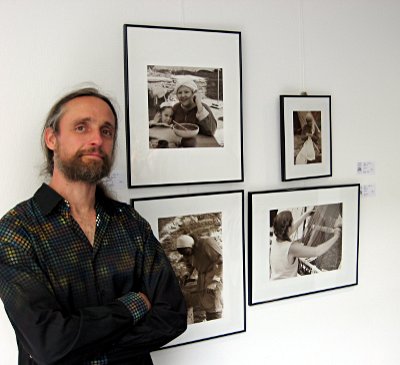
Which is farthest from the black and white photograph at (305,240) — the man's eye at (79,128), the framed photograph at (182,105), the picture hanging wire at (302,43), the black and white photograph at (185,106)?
the man's eye at (79,128)

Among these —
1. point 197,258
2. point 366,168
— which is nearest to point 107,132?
point 197,258

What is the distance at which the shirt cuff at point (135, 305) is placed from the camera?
1.26 metres

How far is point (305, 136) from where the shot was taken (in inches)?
80.9

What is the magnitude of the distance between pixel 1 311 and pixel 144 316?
0.57 meters

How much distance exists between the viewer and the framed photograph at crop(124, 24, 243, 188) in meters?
1.68

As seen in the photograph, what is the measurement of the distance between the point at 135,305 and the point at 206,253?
2.05 feet

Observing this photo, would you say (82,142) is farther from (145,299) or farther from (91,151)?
(145,299)

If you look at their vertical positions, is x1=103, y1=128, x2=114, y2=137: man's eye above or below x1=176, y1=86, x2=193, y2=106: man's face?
below

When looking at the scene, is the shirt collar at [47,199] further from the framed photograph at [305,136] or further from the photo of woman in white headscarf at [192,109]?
the framed photograph at [305,136]

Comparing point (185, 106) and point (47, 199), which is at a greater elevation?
point (185, 106)

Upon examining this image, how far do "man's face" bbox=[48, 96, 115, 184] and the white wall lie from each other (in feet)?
0.91

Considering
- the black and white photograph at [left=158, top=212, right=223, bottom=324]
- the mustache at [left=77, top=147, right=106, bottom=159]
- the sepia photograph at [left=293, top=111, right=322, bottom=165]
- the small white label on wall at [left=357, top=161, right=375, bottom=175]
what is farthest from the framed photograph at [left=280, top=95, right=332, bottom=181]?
the mustache at [left=77, top=147, right=106, bottom=159]

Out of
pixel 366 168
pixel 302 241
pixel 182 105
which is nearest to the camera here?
pixel 182 105

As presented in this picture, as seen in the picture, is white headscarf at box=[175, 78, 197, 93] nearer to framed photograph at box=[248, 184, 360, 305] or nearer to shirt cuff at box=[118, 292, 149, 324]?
framed photograph at box=[248, 184, 360, 305]
